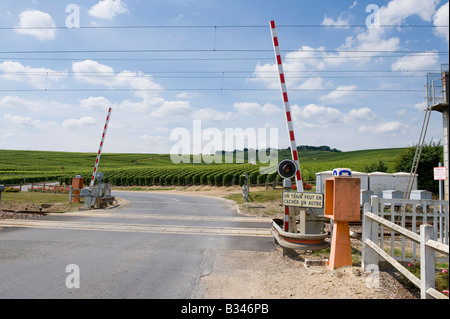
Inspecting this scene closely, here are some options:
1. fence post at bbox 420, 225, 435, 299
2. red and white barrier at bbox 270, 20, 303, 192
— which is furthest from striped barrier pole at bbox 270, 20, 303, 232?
fence post at bbox 420, 225, 435, 299

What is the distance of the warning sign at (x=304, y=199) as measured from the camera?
680cm

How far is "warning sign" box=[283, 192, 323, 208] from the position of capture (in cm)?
680

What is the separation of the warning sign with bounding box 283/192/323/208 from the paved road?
175cm

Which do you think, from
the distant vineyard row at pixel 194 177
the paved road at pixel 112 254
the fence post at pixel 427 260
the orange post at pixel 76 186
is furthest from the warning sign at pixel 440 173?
the distant vineyard row at pixel 194 177

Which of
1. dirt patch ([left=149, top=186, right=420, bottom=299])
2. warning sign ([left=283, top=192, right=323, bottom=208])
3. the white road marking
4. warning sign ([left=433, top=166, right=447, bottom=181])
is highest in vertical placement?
warning sign ([left=433, top=166, right=447, bottom=181])

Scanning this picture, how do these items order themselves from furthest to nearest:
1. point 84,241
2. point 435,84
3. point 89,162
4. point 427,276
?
point 89,162
point 435,84
point 84,241
point 427,276

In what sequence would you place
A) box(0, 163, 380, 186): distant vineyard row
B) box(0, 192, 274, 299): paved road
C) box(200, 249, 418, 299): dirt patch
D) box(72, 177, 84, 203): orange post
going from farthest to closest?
1. box(0, 163, 380, 186): distant vineyard row
2. box(72, 177, 84, 203): orange post
3. box(0, 192, 274, 299): paved road
4. box(200, 249, 418, 299): dirt patch

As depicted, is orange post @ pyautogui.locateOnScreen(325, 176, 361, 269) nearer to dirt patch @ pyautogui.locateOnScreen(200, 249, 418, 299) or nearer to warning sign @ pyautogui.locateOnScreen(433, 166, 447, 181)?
dirt patch @ pyautogui.locateOnScreen(200, 249, 418, 299)

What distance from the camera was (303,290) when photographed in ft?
16.6

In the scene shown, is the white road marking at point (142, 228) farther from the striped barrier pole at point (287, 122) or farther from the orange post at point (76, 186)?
the orange post at point (76, 186)

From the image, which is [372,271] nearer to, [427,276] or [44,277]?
[427,276]

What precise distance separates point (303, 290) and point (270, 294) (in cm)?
51

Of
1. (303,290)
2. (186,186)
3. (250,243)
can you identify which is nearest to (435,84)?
(250,243)

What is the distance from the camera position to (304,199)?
7.01 meters
